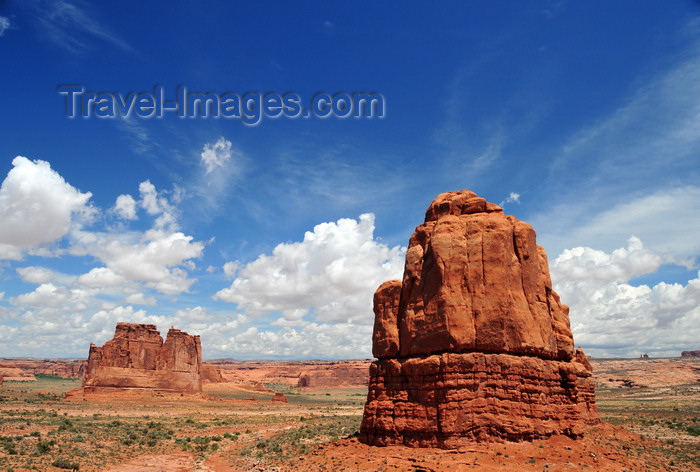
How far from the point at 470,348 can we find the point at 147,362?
256 ft

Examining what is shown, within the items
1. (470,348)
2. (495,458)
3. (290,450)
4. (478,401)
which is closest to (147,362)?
(290,450)

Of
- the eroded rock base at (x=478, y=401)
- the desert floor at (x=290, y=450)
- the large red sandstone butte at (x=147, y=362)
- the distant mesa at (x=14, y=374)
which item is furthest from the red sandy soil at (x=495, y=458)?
the distant mesa at (x=14, y=374)

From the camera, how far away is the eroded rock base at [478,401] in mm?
17719

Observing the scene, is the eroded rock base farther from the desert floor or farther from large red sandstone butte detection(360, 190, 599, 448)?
the desert floor

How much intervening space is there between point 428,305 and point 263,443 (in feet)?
49.7

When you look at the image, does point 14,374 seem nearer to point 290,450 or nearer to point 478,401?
point 290,450

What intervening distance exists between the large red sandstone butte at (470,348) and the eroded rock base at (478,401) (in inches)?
1.5

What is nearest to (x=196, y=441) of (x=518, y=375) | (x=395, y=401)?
(x=395, y=401)

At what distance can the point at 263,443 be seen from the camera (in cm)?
2850

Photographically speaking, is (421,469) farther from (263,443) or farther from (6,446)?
(6,446)

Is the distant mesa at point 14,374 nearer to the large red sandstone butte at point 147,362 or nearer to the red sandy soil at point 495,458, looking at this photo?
the large red sandstone butte at point 147,362

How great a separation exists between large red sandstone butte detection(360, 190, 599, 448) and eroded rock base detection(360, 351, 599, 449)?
4 centimetres

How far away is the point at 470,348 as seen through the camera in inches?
740

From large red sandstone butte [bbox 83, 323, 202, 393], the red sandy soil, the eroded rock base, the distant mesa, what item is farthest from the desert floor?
the distant mesa
